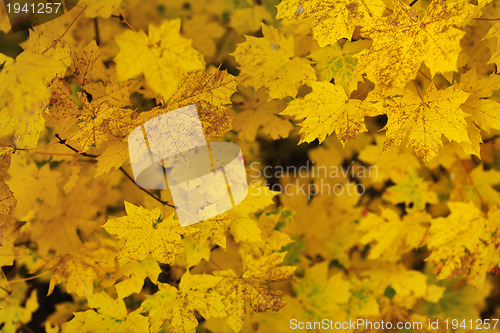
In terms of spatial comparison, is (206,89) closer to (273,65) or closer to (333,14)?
(273,65)

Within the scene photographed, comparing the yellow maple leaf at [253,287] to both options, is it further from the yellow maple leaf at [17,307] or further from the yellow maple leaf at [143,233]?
the yellow maple leaf at [17,307]

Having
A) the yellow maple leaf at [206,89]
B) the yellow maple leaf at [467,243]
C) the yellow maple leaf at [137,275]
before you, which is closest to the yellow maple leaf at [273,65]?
the yellow maple leaf at [206,89]

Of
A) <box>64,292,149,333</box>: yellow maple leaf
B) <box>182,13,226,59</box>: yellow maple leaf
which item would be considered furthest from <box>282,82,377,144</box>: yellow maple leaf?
<box>64,292,149,333</box>: yellow maple leaf

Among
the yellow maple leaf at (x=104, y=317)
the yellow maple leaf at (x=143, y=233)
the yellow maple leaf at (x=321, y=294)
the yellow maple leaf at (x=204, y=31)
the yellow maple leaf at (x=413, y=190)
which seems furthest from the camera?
the yellow maple leaf at (x=413, y=190)

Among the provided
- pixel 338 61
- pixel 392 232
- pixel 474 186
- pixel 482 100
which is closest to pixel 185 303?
pixel 338 61

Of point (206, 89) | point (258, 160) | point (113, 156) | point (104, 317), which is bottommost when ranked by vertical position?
point (104, 317)
